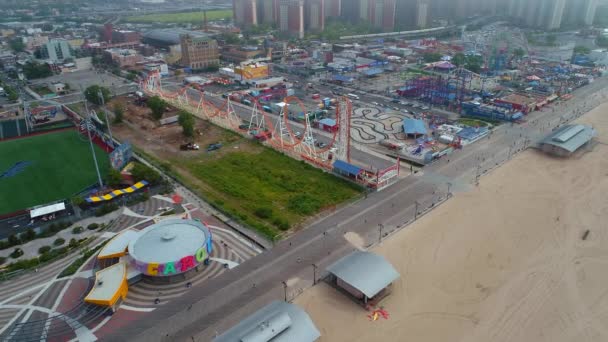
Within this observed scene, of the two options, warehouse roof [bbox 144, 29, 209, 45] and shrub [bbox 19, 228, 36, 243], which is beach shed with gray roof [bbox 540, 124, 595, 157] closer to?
shrub [bbox 19, 228, 36, 243]

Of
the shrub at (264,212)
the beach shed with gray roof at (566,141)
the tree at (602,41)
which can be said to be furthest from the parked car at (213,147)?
the tree at (602,41)

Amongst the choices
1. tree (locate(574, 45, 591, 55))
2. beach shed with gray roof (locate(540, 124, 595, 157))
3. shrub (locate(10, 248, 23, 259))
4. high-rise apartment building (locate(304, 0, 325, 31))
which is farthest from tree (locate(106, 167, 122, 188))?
high-rise apartment building (locate(304, 0, 325, 31))

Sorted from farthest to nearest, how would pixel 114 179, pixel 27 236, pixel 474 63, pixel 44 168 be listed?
pixel 474 63
pixel 44 168
pixel 114 179
pixel 27 236

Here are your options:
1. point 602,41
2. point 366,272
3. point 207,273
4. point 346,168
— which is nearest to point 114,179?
point 207,273

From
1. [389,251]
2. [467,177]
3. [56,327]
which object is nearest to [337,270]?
[389,251]

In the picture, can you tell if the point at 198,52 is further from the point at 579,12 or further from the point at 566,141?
the point at 579,12

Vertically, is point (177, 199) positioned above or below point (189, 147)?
below

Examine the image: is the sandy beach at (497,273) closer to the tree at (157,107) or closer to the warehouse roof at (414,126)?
the warehouse roof at (414,126)

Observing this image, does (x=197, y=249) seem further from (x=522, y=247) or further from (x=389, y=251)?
(x=522, y=247)
